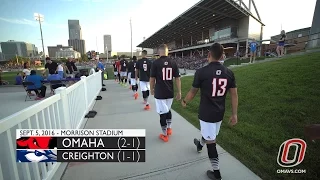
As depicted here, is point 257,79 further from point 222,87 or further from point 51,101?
point 51,101

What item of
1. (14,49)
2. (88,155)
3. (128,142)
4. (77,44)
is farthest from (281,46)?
(77,44)

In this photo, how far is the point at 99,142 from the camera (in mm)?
2725

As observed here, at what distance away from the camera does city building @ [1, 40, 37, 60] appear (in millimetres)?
111375

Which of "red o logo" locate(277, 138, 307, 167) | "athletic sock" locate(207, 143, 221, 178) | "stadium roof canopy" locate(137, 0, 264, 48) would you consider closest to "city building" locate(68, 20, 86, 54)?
"stadium roof canopy" locate(137, 0, 264, 48)

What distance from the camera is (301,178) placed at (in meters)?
2.51

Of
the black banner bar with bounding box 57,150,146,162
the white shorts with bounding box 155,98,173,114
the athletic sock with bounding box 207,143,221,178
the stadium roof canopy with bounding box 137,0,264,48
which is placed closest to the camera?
the athletic sock with bounding box 207,143,221,178

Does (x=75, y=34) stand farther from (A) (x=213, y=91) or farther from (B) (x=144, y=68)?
(A) (x=213, y=91)

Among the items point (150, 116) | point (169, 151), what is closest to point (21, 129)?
point (169, 151)

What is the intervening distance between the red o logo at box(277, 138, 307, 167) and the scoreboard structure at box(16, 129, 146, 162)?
226 centimetres

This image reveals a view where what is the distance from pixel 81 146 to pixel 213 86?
2117 millimetres

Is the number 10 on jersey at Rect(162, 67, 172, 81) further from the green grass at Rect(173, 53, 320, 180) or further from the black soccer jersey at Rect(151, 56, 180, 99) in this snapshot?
the green grass at Rect(173, 53, 320, 180)

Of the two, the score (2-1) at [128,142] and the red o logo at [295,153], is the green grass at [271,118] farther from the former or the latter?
Answer: the score (2-1) at [128,142]

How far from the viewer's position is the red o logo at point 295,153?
282cm

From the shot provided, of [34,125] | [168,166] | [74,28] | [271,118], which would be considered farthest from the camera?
[74,28]
